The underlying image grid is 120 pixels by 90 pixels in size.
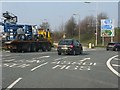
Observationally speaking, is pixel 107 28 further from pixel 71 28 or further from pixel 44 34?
pixel 71 28

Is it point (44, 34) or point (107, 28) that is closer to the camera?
point (44, 34)

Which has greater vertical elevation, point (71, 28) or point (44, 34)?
point (71, 28)

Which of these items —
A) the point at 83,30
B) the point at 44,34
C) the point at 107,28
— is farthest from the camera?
the point at 83,30

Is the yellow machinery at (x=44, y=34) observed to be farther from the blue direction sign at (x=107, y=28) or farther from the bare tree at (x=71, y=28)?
the bare tree at (x=71, y=28)

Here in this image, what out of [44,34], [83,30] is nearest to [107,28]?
[44,34]

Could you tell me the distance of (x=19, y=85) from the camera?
1205cm

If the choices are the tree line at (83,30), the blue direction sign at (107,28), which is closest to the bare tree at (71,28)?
the tree line at (83,30)

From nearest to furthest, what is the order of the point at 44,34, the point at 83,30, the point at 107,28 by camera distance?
1. the point at 44,34
2. the point at 107,28
3. the point at 83,30

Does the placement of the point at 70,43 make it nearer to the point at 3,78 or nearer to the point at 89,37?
the point at 3,78

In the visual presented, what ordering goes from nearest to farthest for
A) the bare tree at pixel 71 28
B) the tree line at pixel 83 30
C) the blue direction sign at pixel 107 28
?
the blue direction sign at pixel 107 28 < the tree line at pixel 83 30 < the bare tree at pixel 71 28

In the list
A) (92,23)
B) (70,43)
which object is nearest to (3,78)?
(70,43)

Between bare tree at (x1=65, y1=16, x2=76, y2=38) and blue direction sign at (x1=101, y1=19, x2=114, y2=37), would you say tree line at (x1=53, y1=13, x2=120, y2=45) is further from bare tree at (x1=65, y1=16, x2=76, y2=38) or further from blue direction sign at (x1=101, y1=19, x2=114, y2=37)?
blue direction sign at (x1=101, y1=19, x2=114, y2=37)

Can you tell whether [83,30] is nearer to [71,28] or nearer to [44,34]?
[71,28]

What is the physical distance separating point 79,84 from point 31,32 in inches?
1336
